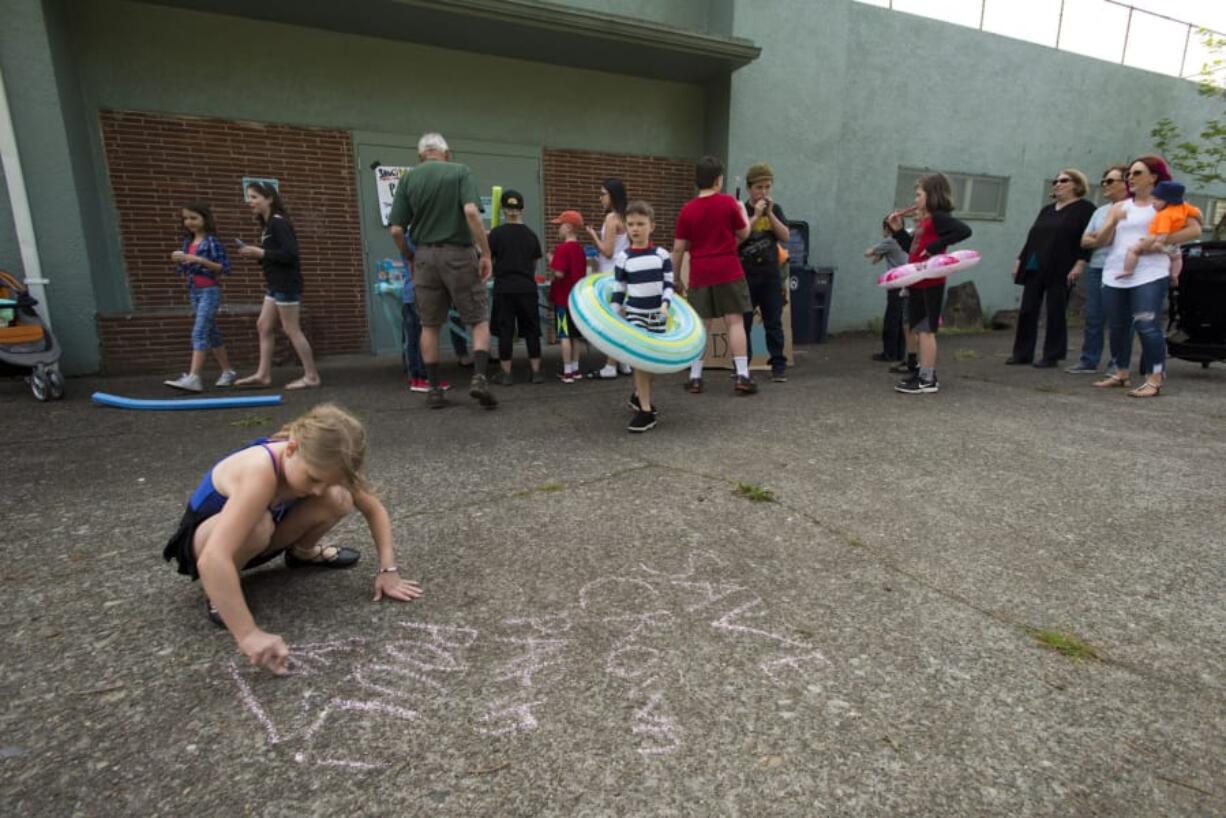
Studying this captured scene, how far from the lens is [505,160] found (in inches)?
344

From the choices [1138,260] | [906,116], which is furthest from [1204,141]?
[1138,260]

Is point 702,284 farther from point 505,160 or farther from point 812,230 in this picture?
point 812,230

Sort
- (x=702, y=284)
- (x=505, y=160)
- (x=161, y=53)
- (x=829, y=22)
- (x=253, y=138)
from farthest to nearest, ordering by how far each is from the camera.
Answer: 1. (x=829, y=22)
2. (x=505, y=160)
3. (x=253, y=138)
4. (x=161, y=53)
5. (x=702, y=284)

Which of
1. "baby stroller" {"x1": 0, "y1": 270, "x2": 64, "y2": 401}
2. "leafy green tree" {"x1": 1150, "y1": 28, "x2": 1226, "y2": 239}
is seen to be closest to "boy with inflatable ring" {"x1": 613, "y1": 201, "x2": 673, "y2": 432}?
"baby stroller" {"x1": 0, "y1": 270, "x2": 64, "y2": 401}

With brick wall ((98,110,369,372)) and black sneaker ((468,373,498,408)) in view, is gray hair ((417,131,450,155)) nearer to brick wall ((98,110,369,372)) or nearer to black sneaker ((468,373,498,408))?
black sneaker ((468,373,498,408))

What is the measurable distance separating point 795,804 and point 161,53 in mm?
9012

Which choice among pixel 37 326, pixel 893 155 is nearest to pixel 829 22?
pixel 893 155

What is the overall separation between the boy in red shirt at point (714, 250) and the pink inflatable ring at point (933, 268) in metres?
1.38

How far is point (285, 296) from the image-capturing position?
A: 614 centimetres

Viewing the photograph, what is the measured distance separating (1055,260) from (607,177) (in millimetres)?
5727

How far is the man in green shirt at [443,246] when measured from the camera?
5.16 m

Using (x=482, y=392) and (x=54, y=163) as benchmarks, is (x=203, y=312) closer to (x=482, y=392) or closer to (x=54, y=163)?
(x=54, y=163)

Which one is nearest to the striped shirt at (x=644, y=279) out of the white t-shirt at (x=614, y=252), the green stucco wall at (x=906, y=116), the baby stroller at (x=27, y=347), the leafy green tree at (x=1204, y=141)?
the white t-shirt at (x=614, y=252)

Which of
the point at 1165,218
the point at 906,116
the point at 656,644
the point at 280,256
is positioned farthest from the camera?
the point at 906,116
